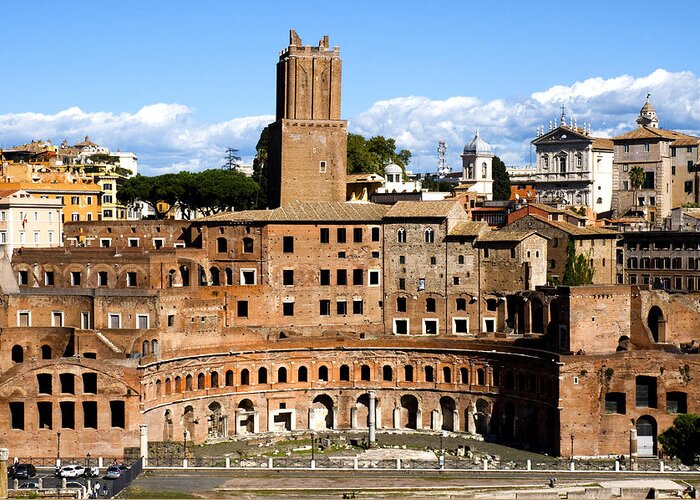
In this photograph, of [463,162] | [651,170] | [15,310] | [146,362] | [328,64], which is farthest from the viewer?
[463,162]

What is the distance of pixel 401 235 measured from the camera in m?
82.1

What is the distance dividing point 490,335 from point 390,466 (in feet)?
52.3

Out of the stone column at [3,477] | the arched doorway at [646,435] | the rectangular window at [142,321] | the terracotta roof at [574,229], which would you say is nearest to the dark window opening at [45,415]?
the rectangular window at [142,321]

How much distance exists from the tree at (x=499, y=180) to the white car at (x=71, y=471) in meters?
66.2

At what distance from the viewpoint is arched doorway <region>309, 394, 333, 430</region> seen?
79.1 m

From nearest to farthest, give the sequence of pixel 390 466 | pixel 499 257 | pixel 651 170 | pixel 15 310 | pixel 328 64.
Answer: pixel 390 466 → pixel 15 310 → pixel 499 257 → pixel 328 64 → pixel 651 170

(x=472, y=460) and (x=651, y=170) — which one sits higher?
(x=651, y=170)

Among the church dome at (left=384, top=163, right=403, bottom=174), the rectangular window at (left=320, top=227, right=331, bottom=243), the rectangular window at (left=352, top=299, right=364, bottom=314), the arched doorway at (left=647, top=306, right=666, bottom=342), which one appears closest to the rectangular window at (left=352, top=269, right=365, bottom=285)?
the rectangular window at (left=352, top=299, right=364, bottom=314)

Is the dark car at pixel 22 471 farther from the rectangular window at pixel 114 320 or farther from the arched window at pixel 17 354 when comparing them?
the rectangular window at pixel 114 320

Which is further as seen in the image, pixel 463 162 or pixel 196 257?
pixel 463 162

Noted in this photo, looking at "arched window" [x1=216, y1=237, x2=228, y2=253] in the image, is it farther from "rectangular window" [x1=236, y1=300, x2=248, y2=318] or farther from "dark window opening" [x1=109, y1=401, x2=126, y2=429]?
"dark window opening" [x1=109, y1=401, x2=126, y2=429]

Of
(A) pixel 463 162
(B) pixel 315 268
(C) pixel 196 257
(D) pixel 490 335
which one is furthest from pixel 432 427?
(A) pixel 463 162

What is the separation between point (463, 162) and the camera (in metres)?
126

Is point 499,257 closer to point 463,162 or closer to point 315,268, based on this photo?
point 315,268
